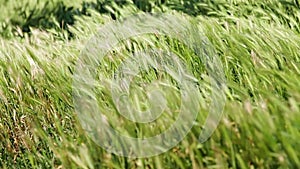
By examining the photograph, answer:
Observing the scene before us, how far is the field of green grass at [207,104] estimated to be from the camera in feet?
3.85

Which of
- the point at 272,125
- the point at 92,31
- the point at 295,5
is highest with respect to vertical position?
the point at 272,125

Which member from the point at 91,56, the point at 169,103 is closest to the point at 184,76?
the point at 169,103

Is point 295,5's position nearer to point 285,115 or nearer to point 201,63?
point 201,63

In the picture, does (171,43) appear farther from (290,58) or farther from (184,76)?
(290,58)

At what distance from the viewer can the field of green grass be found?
3.85 feet

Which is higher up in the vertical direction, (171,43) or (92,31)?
(171,43)

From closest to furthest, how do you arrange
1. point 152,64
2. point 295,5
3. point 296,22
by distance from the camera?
point 152,64
point 296,22
point 295,5

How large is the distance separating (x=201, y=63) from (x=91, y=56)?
1.74 ft

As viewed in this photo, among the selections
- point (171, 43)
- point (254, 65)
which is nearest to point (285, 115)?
point (254, 65)

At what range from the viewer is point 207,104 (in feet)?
4.55

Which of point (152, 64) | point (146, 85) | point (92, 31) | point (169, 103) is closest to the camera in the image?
point (169, 103)

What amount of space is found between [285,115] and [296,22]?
135 centimetres

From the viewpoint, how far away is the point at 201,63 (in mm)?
1904

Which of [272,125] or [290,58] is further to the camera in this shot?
[290,58]
